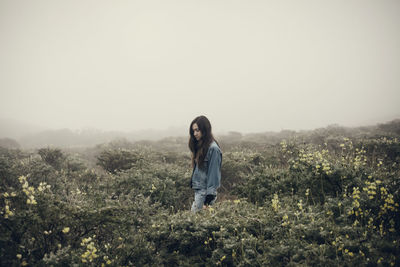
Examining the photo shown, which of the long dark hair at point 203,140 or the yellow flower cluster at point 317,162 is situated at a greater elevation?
the long dark hair at point 203,140

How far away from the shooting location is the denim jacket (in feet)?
13.5

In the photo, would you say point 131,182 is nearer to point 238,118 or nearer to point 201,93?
point 238,118

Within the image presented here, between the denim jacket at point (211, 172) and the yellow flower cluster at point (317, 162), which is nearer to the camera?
the denim jacket at point (211, 172)

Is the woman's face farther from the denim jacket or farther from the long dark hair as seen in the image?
the denim jacket

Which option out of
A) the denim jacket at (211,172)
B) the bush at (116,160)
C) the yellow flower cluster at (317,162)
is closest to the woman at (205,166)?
the denim jacket at (211,172)

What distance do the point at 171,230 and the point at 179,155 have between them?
6233 millimetres

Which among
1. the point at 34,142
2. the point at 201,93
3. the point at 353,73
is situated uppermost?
the point at 353,73

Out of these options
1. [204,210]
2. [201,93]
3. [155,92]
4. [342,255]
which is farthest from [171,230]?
[155,92]

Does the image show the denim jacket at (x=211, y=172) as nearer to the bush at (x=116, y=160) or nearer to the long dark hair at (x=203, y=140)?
the long dark hair at (x=203, y=140)

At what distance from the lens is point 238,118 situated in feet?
289

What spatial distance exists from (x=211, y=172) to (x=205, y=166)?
25 cm

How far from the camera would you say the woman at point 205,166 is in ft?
13.5

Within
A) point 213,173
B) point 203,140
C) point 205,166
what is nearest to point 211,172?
point 213,173

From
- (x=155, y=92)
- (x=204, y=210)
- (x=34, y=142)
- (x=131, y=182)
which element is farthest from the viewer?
(x=155, y=92)
